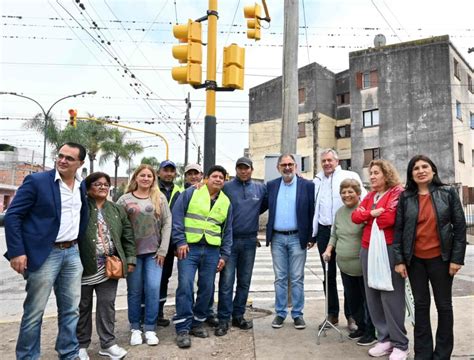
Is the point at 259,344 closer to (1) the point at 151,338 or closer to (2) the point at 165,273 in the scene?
(1) the point at 151,338

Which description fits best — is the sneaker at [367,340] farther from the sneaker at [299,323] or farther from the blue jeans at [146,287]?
the blue jeans at [146,287]

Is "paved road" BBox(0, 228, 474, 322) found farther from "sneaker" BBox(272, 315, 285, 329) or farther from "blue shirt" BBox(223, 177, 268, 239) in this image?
"blue shirt" BBox(223, 177, 268, 239)

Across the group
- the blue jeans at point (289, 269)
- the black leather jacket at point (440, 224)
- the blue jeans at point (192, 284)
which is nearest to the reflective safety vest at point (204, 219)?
the blue jeans at point (192, 284)

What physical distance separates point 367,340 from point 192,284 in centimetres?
200

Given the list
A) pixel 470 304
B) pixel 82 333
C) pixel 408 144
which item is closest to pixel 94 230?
pixel 82 333

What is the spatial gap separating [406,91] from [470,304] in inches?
1079

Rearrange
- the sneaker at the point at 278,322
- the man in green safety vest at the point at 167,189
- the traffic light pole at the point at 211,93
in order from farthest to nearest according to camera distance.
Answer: the traffic light pole at the point at 211,93, the man in green safety vest at the point at 167,189, the sneaker at the point at 278,322

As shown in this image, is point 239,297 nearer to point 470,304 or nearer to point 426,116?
Answer: point 470,304

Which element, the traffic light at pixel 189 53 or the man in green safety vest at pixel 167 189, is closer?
the man in green safety vest at pixel 167 189

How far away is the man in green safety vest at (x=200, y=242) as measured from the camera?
4516 mm

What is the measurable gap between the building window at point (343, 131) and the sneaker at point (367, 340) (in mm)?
32684

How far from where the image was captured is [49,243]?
350 centimetres

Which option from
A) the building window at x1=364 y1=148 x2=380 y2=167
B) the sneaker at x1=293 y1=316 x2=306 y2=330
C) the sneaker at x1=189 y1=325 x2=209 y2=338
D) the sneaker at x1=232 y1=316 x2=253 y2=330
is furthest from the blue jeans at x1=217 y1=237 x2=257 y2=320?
the building window at x1=364 y1=148 x2=380 y2=167

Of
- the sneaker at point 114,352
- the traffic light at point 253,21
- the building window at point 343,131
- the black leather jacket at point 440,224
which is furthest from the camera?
the building window at point 343,131
